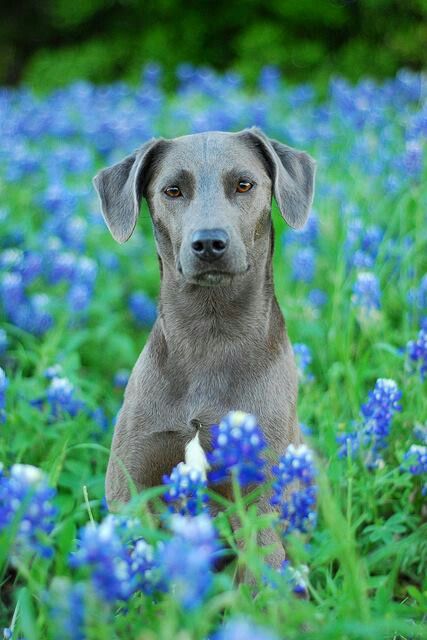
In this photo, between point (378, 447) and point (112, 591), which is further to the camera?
point (378, 447)

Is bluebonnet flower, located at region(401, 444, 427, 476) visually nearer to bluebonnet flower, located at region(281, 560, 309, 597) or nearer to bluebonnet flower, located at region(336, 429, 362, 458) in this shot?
bluebonnet flower, located at region(336, 429, 362, 458)

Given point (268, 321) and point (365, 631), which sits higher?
point (268, 321)

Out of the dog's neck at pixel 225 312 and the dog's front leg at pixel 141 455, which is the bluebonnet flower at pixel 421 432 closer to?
the dog's neck at pixel 225 312

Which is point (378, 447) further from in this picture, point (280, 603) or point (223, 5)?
point (223, 5)

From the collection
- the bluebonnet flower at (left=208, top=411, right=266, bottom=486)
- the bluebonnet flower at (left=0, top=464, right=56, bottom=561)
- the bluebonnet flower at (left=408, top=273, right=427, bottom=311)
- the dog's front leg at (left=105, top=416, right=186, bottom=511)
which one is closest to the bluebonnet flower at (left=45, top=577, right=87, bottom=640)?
the bluebonnet flower at (left=0, top=464, right=56, bottom=561)

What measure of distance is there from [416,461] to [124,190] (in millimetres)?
1382

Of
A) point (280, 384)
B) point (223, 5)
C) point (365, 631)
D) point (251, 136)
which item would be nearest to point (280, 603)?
point (365, 631)

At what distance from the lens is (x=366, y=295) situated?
376cm

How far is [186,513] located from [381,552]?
0.50 m

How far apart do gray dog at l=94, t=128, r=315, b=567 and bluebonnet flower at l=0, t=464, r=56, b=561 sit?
661 mm

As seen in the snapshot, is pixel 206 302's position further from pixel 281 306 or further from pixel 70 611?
pixel 281 306

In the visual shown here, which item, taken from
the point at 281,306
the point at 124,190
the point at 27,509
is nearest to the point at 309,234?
the point at 281,306

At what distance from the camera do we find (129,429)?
8.63 ft

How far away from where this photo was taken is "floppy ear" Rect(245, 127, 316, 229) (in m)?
2.82
